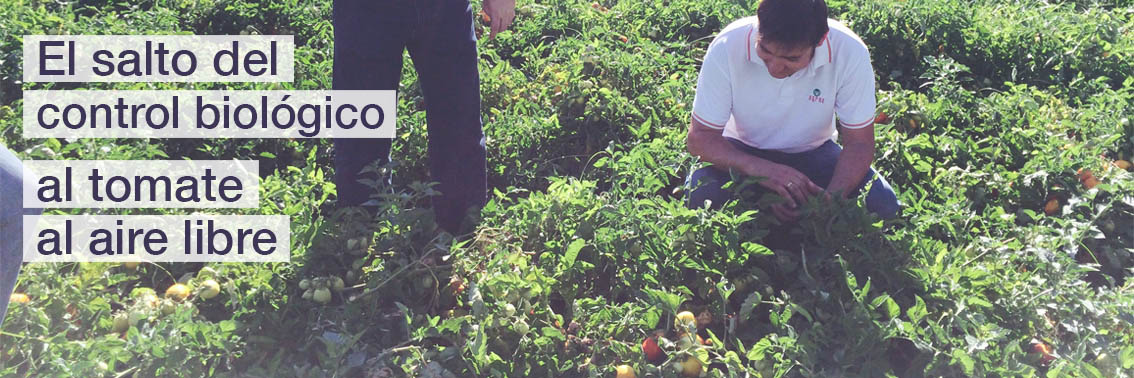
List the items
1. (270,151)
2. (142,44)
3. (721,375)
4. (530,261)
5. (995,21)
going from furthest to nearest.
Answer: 1. (995,21)
2. (142,44)
3. (270,151)
4. (530,261)
5. (721,375)

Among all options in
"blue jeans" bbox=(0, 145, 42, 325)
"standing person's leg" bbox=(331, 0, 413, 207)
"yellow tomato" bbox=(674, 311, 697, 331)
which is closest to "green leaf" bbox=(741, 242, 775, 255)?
"yellow tomato" bbox=(674, 311, 697, 331)

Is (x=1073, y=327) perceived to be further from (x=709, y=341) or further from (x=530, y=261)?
(x=530, y=261)

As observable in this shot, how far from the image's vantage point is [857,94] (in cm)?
296

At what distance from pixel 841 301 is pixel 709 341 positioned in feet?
Result: 1.26

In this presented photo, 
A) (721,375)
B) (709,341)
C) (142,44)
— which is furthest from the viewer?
(142,44)

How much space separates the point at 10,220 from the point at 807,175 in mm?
2356

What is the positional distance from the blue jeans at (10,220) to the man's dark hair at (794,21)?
1.87 meters

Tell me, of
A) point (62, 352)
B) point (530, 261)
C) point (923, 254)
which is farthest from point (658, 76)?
point (62, 352)

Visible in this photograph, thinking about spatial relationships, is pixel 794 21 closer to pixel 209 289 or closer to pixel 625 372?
pixel 625 372

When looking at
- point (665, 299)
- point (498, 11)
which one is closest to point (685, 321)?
point (665, 299)

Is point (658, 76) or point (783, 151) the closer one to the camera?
point (783, 151)

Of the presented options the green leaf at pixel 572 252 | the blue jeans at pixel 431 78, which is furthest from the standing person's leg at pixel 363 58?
the green leaf at pixel 572 252

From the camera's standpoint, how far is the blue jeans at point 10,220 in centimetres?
150

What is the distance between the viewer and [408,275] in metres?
2.91
